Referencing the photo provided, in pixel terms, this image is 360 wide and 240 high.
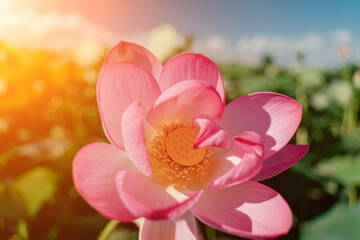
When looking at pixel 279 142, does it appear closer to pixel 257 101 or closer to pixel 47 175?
pixel 257 101

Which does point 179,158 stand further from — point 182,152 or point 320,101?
point 320,101

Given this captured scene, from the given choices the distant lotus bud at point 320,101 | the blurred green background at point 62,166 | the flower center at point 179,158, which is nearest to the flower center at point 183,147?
the flower center at point 179,158

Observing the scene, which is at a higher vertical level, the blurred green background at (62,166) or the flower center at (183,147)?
the flower center at (183,147)

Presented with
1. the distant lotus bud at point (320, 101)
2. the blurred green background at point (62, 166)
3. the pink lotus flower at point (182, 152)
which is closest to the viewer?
the pink lotus flower at point (182, 152)

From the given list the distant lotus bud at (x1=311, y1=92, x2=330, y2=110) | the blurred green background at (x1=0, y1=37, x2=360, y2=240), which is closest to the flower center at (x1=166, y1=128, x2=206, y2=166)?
the blurred green background at (x1=0, y1=37, x2=360, y2=240)

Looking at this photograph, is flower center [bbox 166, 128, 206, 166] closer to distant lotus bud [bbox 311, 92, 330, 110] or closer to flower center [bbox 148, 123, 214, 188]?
flower center [bbox 148, 123, 214, 188]

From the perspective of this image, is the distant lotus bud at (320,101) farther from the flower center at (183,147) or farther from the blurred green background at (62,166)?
the flower center at (183,147)

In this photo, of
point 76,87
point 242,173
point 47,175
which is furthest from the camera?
point 76,87

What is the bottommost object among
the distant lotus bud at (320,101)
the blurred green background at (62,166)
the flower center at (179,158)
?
the distant lotus bud at (320,101)

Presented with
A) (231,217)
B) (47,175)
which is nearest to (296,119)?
(231,217)
